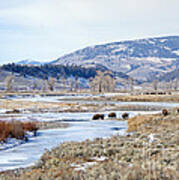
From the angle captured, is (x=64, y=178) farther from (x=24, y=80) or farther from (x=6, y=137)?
(x=24, y=80)

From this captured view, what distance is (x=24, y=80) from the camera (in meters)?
192

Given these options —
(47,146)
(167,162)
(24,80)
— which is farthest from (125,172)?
(24,80)

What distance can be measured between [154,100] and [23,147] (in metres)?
54.5

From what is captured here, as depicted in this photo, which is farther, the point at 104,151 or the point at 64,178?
the point at 104,151

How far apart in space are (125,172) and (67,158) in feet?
14.7

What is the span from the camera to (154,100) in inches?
2653

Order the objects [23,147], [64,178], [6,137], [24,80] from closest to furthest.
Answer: [64,178], [23,147], [6,137], [24,80]

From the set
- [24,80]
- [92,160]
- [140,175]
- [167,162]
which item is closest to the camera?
[140,175]

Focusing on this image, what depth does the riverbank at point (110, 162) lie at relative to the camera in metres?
8.15

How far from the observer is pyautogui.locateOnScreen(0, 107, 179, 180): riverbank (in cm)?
815

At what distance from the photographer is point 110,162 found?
1016 cm

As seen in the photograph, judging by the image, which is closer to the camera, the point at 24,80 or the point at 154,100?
the point at 154,100

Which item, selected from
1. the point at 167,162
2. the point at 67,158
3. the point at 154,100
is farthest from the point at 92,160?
the point at 154,100

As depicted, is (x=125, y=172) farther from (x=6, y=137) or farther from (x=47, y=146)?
(x=6, y=137)
